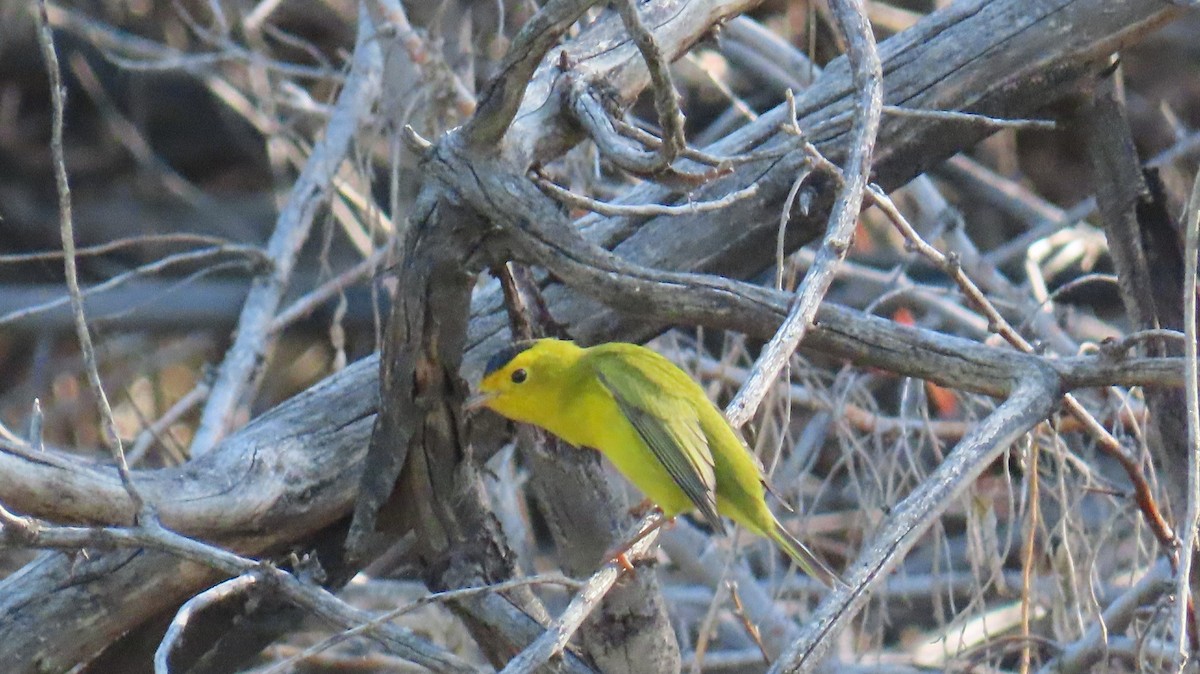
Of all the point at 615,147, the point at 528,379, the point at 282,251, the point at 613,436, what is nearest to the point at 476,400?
the point at 528,379

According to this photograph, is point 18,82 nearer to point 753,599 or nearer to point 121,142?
point 121,142

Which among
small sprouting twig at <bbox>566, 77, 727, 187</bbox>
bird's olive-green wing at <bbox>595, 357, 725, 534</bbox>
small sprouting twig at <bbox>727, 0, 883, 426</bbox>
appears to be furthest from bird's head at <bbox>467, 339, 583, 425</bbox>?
small sprouting twig at <bbox>727, 0, 883, 426</bbox>

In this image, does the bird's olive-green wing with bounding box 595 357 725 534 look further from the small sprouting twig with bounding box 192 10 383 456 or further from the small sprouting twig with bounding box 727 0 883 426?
the small sprouting twig with bounding box 192 10 383 456

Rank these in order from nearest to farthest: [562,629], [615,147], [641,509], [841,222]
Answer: [562,629], [841,222], [615,147], [641,509]

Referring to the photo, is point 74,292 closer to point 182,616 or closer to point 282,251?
point 182,616

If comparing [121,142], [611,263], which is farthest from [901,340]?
[121,142]

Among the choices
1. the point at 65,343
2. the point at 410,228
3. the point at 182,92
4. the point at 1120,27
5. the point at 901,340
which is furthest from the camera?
the point at 182,92

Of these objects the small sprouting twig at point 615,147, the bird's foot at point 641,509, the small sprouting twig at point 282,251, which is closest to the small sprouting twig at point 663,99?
the small sprouting twig at point 615,147
